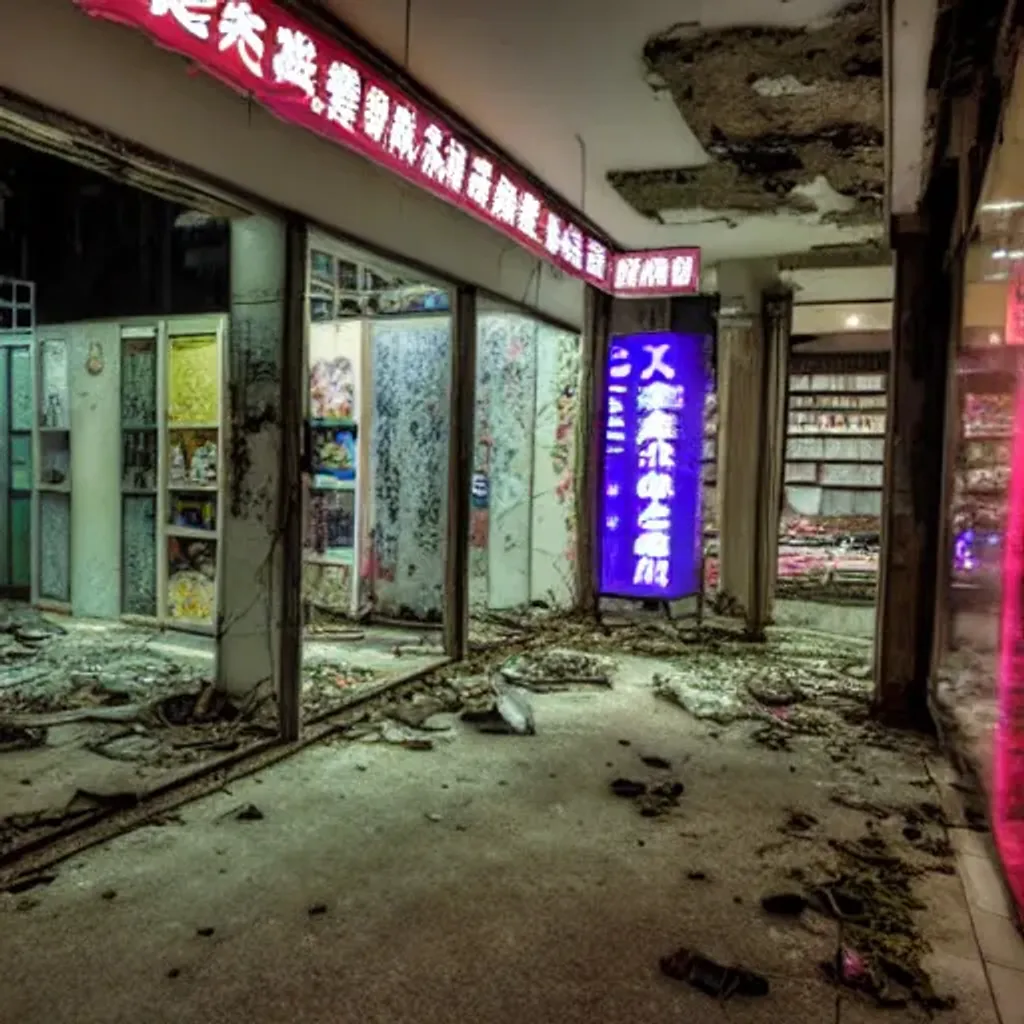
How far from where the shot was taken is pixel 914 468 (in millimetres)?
4562

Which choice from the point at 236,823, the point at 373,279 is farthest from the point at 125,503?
the point at 236,823

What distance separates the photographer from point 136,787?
130 inches

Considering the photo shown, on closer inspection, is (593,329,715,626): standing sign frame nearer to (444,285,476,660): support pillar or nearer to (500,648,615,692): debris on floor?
(500,648,615,692): debris on floor

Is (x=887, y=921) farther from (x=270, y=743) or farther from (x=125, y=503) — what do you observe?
(x=125, y=503)

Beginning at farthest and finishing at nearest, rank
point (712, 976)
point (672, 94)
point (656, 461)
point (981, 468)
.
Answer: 1. point (656, 461)
2. point (672, 94)
3. point (981, 468)
4. point (712, 976)

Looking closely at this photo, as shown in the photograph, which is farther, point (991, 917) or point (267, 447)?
point (267, 447)

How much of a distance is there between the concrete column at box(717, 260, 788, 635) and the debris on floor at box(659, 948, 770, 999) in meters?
4.71

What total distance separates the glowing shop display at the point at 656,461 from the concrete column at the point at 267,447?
11.2ft

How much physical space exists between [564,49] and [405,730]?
3258 mm

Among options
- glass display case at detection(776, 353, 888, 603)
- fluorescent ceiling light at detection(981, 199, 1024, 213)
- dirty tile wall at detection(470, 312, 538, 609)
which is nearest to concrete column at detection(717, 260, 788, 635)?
dirty tile wall at detection(470, 312, 538, 609)

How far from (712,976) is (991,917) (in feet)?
3.31

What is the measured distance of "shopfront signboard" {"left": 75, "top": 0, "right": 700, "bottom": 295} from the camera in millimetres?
2510

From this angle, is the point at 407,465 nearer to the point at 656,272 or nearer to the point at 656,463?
the point at 656,463

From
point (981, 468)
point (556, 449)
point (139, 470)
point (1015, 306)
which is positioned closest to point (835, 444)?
point (556, 449)
